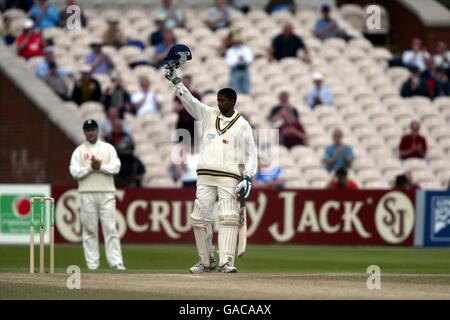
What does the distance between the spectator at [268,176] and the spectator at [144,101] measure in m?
2.73

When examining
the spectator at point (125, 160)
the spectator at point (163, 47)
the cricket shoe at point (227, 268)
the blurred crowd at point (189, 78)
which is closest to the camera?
the cricket shoe at point (227, 268)

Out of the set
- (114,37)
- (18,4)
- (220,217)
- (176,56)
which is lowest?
(220,217)

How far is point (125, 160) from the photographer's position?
26.0m

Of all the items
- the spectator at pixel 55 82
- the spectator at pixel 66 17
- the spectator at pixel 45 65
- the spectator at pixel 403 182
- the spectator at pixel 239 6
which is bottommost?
the spectator at pixel 403 182

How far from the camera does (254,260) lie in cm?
2181

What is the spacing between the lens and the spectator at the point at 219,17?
30.7m

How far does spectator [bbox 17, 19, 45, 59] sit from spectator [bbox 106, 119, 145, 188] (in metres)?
3.39

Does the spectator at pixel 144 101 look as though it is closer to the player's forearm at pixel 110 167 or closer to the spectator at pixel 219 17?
the spectator at pixel 219 17

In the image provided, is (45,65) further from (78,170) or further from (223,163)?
(223,163)

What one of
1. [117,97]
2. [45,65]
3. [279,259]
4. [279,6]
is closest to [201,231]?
[279,259]

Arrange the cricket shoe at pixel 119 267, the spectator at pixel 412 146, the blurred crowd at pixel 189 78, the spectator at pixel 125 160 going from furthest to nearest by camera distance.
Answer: the spectator at pixel 412 146
the blurred crowd at pixel 189 78
the spectator at pixel 125 160
the cricket shoe at pixel 119 267

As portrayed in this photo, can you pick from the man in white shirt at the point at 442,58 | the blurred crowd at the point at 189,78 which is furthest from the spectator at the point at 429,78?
the man in white shirt at the point at 442,58

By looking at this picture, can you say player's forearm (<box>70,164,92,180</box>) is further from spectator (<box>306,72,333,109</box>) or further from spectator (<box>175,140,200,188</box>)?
spectator (<box>306,72,333,109</box>)

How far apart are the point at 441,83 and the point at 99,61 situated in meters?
7.92
